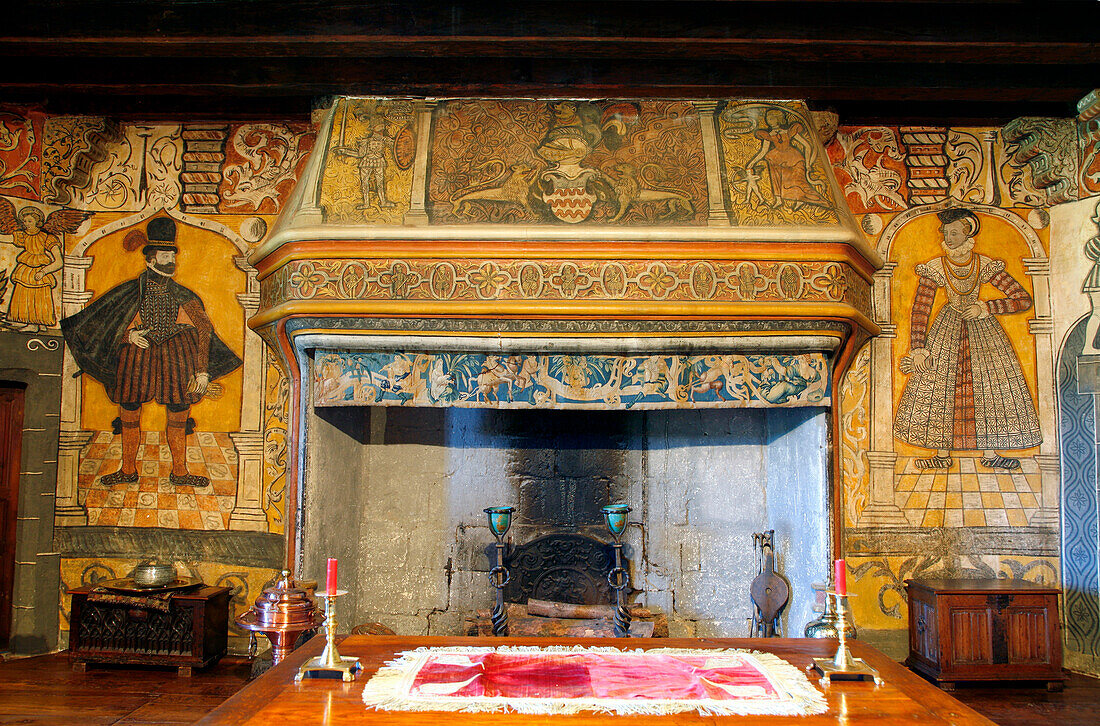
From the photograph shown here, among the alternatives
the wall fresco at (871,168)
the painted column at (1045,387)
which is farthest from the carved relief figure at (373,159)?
the painted column at (1045,387)

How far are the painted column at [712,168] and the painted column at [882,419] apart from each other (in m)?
1.46

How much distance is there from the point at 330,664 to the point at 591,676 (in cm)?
95

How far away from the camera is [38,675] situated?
4355 millimetres

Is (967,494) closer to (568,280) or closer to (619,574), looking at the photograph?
(619,574)

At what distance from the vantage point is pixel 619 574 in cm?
454

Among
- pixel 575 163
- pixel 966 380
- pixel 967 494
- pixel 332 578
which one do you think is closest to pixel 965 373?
pixel 966 380

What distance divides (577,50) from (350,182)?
1.61 meters

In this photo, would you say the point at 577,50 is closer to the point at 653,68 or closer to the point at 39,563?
the point at 653,68

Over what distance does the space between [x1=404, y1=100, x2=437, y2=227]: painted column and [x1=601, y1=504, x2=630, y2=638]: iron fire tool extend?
2.18 metres

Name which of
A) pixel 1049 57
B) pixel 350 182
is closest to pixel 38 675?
pixel 350 182

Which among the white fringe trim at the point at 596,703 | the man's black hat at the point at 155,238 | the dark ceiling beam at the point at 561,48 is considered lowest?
the white fringe trim at the point at 596,703

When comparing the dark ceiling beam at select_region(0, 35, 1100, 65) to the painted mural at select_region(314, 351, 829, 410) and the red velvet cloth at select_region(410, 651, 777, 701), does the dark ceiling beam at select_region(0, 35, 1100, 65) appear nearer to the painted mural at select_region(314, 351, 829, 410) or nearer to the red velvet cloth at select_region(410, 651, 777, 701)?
the painted mural at select_region(314, 351, 829, 410)

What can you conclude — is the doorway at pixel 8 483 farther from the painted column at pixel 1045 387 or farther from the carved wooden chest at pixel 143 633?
the painted column at pixel 1045 387

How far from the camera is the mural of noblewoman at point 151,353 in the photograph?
4969 millimetres
